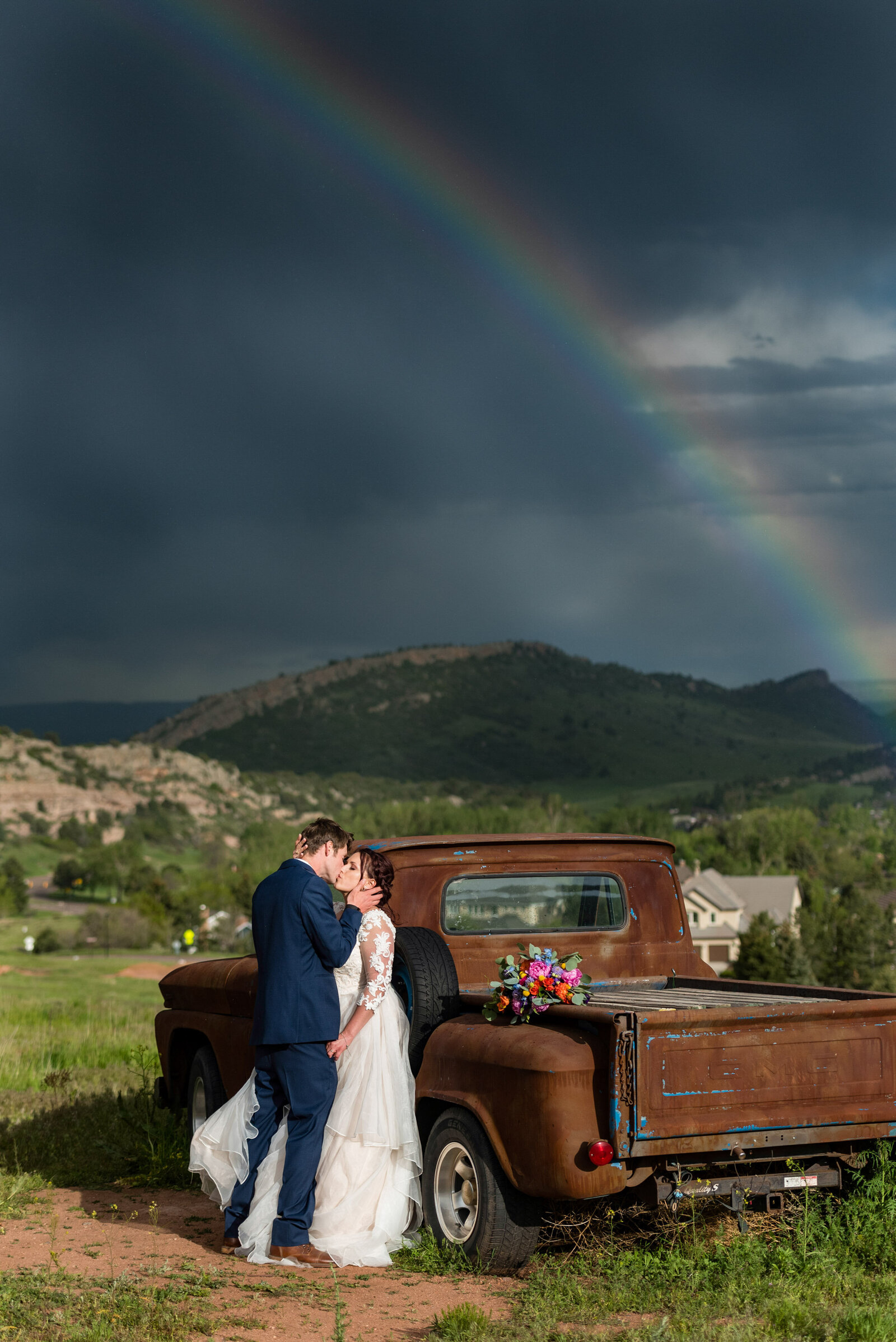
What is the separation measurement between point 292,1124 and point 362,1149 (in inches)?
14.1

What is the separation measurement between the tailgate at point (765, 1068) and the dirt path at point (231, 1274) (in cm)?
107

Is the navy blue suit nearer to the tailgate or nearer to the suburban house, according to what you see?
the tailgate

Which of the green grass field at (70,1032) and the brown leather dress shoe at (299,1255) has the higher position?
the brown leather dress shoe at (299,1255)

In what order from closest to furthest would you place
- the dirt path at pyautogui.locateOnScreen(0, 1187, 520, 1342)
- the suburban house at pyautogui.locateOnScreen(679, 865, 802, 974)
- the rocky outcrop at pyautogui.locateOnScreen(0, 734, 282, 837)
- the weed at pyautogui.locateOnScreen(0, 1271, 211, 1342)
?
the weed at pyautogui.locateOnScreen(0, 1271, 211, 1342) < the dirt path at pyautogui.locateOnScreen(0, 1187, 520, 1342) < the suburban house at pyautogui.locateOnScreen(679, 865, 802, 974) < the rocky outcrop at pyautogui.locateOnScreen(0, 734, 282, 837)

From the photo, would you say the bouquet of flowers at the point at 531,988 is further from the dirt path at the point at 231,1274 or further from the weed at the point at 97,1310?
the weed at the point at 97,1310

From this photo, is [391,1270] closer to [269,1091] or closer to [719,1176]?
[269,1091]

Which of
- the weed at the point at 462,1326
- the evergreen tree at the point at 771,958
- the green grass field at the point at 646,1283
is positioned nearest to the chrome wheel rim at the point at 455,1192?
the green grass field at the point at 646,1283

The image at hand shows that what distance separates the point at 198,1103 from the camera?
817 cm

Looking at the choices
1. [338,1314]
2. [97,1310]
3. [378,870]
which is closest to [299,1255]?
[338,1314]

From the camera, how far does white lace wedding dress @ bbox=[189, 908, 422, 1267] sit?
6078mm

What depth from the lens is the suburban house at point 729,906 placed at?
88750 mm

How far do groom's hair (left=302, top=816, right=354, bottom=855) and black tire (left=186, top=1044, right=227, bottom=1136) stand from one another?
2255mm

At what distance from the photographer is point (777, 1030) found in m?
5.45

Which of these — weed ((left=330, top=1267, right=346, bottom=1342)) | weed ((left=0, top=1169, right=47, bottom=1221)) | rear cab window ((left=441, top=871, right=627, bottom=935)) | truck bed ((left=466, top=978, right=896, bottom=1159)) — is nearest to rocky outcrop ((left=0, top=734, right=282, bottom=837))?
weed ((left=0, top=1169, right=47, bottom=1221))
